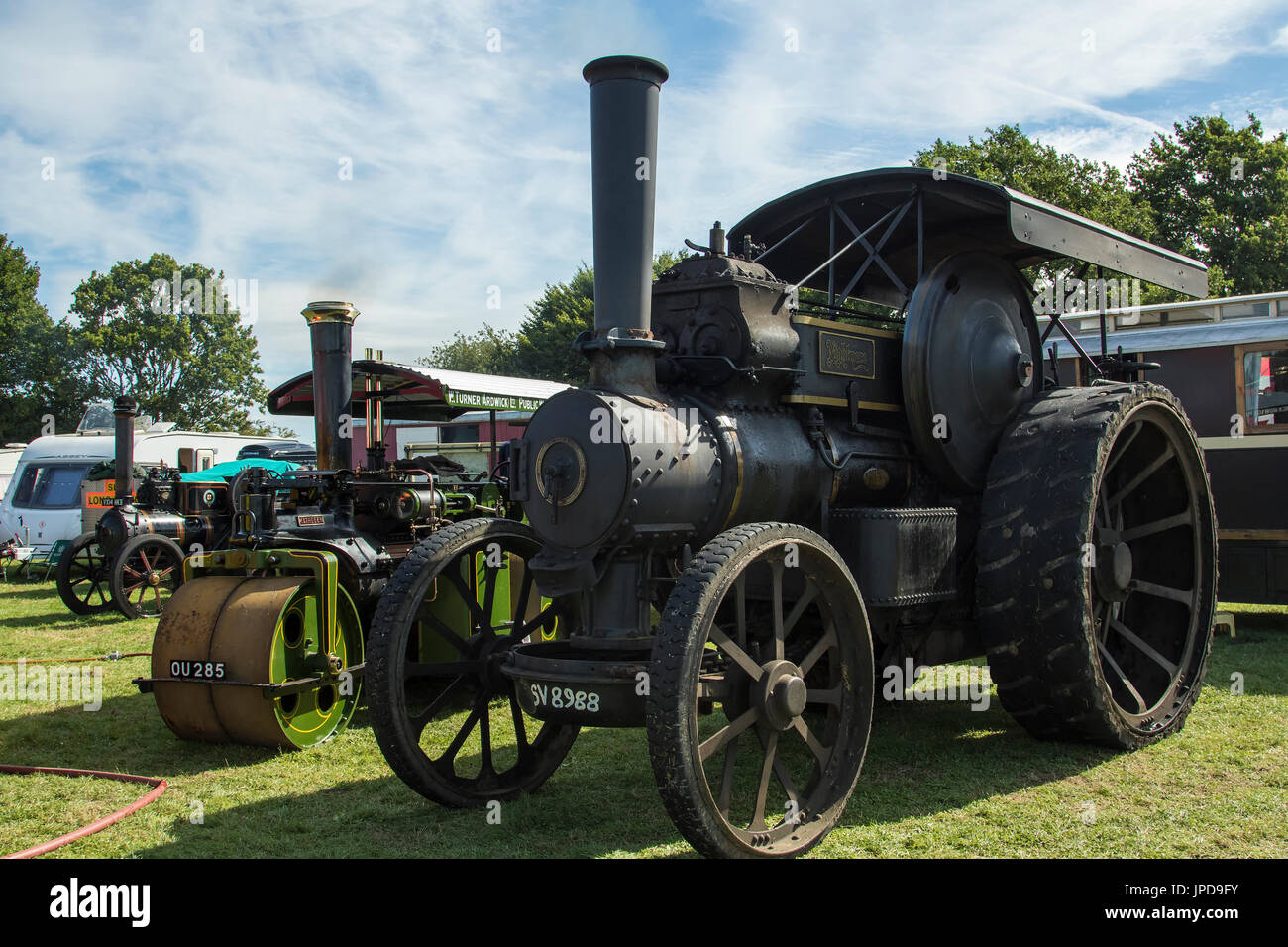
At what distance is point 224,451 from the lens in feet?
73.9

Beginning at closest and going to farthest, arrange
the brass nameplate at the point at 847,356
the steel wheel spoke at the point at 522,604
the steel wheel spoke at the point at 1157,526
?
the steel wheel spoke at the point at 522,604 → the brass nameplate at the point at 847,356 → the steel wheel spoke at the point at 1157,526

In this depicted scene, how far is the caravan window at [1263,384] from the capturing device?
9609 mm

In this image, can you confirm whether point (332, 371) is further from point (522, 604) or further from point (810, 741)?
point (810, 741)

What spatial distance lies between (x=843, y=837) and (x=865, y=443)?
6.34 ft

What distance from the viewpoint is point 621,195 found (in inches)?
161

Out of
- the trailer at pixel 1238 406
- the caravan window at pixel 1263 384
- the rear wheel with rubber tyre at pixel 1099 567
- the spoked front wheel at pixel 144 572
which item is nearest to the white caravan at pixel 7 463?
the spoked front wheel at pixel 144 572

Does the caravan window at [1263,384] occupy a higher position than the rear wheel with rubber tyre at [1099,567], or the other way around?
the caravan window at [1263,384]

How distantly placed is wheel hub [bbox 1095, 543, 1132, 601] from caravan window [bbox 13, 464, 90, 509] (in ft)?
55.3

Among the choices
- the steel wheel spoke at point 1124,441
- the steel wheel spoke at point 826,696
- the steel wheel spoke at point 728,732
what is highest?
the steel wheel spoke at point 1124,441

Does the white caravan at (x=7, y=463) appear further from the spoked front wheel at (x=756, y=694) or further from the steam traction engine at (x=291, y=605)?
the spoked front wheel at (x=756, y=694)

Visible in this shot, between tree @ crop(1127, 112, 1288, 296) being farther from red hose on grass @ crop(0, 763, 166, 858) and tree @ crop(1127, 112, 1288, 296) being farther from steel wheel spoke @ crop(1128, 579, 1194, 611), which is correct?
red hose on grass @ crop(0, 763, 166, 858)

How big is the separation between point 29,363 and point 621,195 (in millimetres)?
41654

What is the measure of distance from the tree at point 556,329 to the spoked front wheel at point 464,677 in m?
29.6

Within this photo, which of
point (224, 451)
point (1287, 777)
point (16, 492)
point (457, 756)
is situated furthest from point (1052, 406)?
point (224, 451)
